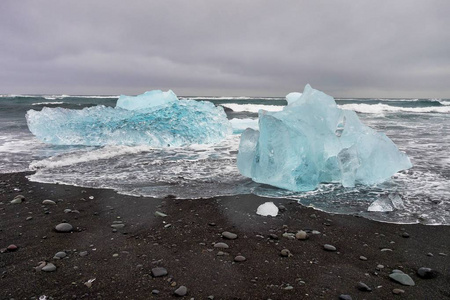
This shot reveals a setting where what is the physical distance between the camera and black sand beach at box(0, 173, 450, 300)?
179cm

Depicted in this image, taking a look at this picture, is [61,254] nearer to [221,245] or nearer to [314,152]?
[221,245]

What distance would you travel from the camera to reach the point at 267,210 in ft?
9.93

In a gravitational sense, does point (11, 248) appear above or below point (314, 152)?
below

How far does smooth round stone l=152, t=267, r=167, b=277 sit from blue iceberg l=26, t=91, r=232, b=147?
238 inches

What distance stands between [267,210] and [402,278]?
4.36ft

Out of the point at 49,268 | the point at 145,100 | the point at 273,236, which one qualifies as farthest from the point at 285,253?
the point at 145,100

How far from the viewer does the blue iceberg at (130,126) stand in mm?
7836

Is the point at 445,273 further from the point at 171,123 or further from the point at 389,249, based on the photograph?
the point at 171,123

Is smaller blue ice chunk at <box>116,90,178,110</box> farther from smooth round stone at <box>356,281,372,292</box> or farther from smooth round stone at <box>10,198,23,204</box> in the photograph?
smooth round stone at <box>356,281,372,292</box>

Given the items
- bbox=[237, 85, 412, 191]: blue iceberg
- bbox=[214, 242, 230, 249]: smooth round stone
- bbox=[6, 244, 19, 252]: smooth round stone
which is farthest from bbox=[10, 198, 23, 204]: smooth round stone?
bbox=[237, 85, 412, 191]: blue iceberg

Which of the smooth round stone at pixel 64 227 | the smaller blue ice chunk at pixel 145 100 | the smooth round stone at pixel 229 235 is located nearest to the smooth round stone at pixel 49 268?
the smooth round stone at pixel 64 227

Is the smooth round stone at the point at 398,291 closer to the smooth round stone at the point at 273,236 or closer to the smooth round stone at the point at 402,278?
the smooth round stone at the point at 402,278

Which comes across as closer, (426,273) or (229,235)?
(426,273)

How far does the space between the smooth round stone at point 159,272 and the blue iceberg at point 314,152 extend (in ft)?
7.46
